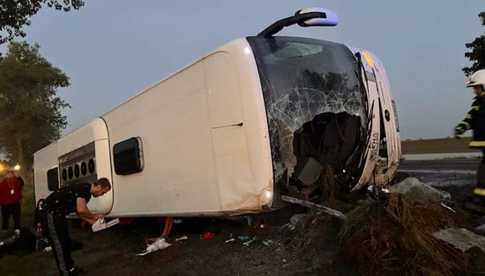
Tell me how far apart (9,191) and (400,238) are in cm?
980

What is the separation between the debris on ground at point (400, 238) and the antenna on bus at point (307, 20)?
Result: 72.2 inches

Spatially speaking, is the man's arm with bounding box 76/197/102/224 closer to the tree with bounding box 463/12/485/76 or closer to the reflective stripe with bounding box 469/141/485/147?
the reflective stripe with bounding box 469/141/485/147

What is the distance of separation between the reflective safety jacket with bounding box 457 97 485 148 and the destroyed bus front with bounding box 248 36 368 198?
1.22 meters

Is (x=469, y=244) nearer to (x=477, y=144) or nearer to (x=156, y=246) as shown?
(x=477, y=144)

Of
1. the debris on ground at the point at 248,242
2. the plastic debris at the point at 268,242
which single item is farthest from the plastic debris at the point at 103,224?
the plastic debris at the point at 268,242

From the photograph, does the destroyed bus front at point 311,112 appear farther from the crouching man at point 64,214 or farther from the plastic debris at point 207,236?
the crouching man at point 64,214

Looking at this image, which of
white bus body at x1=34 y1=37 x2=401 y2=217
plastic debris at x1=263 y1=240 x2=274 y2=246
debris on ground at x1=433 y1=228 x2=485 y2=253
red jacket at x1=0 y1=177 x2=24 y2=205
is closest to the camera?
debris on ground at x1=433 y1=228 x2=485 y2=253

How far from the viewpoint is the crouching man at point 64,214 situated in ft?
17.7

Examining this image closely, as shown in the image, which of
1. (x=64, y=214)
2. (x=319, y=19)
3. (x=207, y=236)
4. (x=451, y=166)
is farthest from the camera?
(x=451, y=166)

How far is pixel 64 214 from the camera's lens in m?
5.63

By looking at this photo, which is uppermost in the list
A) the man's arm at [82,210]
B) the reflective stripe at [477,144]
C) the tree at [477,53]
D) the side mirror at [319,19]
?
the tree at [477,53]

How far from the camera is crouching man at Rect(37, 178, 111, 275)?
5.41 m

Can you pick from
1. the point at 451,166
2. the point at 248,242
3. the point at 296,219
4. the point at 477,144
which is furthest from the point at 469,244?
the point at 451,166

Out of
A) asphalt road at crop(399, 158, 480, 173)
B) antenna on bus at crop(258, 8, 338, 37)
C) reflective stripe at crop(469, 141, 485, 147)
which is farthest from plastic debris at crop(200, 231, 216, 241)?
asphalt road at crop(399, 158, 480, 173)
